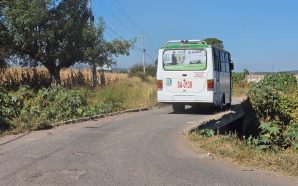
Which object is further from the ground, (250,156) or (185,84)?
(185,84)

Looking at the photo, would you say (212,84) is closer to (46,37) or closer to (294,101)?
(294,101)

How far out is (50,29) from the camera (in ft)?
107

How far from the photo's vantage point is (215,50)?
22.4 metres

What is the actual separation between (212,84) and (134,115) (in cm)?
327

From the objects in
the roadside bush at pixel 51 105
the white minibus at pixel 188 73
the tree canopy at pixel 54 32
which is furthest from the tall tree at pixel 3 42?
the white minibus at pixel 188 73

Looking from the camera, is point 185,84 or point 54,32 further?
point 54,32

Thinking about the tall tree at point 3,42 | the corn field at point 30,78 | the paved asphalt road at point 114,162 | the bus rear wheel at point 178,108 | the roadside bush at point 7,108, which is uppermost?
the tall tree at point 3,42

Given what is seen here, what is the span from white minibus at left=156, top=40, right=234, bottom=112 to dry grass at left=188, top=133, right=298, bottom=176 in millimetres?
8722

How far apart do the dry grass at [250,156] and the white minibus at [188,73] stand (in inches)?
343

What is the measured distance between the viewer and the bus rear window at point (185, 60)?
21.4m

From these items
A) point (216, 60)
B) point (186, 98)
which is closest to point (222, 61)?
point (216, 60)

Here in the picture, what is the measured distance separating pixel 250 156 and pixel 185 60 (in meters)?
11.5

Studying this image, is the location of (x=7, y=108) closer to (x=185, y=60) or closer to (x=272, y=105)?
(x=185, y=60)

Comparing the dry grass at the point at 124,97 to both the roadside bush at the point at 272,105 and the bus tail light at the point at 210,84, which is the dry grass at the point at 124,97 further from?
the roadside bush at the point at 272,105
